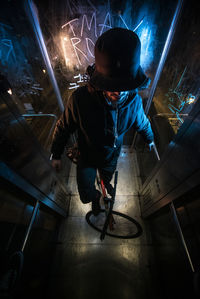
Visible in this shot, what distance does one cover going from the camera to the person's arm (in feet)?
5.17

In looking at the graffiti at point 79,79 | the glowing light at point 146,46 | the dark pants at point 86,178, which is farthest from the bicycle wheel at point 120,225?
the glowing light at point 146,46

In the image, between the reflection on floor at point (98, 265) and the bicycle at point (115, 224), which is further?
the bicycle at point (115, 224)

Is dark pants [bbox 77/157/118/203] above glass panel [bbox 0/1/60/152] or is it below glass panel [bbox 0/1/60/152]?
below

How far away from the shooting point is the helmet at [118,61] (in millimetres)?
1042

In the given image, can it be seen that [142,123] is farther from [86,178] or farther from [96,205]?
[96,205]

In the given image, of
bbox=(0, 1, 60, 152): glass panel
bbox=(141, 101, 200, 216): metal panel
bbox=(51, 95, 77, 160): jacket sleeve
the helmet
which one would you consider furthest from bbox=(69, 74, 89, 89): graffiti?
bbox=(141, 101, 200, 216): metal panel

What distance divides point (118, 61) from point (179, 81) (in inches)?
72.5

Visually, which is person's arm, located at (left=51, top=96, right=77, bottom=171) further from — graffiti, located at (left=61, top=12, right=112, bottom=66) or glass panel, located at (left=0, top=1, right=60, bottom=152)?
graffiti, located at (left=61, top=12, right=112, bottom=66)

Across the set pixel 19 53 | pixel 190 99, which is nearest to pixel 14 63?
pixel 19 53

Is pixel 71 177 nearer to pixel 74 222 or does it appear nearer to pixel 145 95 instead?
pixel 74 222

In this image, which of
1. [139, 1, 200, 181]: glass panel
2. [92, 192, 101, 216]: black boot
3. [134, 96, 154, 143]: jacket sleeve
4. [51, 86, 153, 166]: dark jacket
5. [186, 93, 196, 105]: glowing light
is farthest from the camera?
[92, 192, 101, 216]: black boot

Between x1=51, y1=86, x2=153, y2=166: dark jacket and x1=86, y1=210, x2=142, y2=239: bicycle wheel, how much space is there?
1394 mm

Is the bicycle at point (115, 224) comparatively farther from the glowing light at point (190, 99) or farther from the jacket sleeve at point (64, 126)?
the glowing light at point (190, 99)

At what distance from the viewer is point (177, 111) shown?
8.50 feet
